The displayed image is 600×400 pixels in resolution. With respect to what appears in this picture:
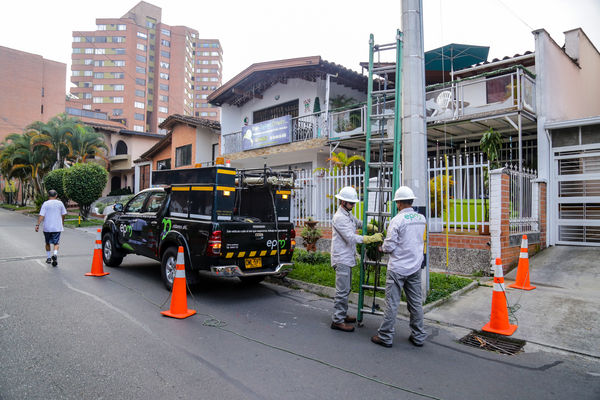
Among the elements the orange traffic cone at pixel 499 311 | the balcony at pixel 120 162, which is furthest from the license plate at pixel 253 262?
the balcony at pixel 120 162

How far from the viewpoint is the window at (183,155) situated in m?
24.7

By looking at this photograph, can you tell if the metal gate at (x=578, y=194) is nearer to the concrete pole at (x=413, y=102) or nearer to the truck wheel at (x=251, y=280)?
the concrete pole at (x=413, y=102)

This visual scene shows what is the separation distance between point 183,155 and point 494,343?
2348cm

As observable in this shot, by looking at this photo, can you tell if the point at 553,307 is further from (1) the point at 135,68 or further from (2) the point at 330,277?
(1) the point at 135,68

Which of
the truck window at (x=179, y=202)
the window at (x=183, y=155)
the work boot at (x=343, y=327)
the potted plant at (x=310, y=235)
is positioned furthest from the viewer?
the window at (x=183, y=155)

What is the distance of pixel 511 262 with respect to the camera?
26.1 feet

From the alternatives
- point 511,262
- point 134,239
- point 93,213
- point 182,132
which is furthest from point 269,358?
point 93,213

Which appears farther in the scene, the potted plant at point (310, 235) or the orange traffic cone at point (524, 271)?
the potted plant at point (310, 235)

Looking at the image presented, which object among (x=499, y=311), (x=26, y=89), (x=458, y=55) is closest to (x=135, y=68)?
(x=26, y=89)

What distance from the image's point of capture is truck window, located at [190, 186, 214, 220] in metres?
6.14

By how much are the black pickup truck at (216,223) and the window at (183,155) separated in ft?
55.9

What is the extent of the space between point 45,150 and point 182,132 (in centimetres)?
1308

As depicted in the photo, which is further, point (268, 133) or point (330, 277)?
point (268, 133)

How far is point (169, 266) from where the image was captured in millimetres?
6566
